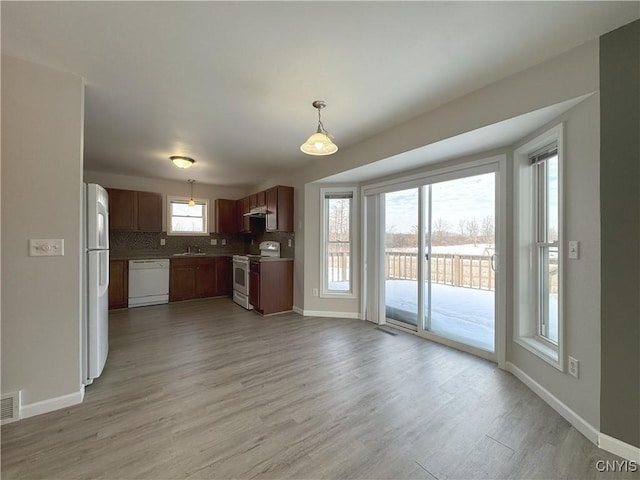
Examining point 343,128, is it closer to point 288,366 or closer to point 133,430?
point 288,366

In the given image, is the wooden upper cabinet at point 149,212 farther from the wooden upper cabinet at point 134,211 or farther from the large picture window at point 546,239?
the large picture window at point 546,239

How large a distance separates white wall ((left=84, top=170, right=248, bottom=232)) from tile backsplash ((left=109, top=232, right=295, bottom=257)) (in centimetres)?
30

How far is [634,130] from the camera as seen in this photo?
4.83 feet

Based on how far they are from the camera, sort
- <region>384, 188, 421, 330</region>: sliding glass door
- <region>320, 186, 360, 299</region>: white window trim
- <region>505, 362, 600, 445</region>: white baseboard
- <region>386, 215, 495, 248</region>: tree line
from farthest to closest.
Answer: <region>320, 186, 360, 299</region>: white window trim < <region>384, 188, 421, 330</region>: sliding glass door < <region>386, 215, 495, 248</region>: tree line < <region>505, 362, 600, 445</region>: white baseboard

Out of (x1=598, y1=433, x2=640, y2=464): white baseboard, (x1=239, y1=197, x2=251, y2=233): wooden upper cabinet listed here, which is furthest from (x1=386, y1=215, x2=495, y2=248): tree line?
(x1=239, y1=197, x2=251, y2=233): wooden upper cabinet

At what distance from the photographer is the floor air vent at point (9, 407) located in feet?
5.69

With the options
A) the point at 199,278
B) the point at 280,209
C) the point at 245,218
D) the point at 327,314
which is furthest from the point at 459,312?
the point at 199,278

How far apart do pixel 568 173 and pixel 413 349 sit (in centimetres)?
216

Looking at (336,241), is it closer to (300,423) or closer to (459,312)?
(459,312)

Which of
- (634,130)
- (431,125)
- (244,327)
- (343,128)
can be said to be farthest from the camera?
(244,327)

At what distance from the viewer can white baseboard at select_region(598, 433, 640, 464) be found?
4.85ft

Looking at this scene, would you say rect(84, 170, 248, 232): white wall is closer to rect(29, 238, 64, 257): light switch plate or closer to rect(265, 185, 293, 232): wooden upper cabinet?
rect(265, 185, 293, 232): wooden upper cabinet

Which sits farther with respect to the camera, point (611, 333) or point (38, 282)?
point (38, 282)

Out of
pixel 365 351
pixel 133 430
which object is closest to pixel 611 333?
pixel 365 351
